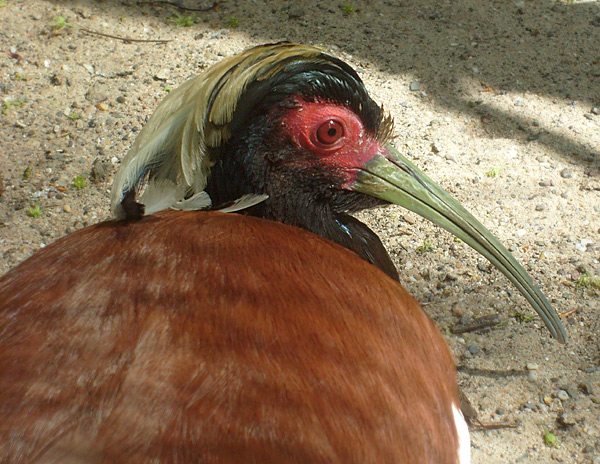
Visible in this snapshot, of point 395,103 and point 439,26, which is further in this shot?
point 439,26

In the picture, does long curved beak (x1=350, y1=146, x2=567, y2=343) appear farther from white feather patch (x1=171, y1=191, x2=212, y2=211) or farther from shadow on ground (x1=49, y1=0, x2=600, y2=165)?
shadow on ground (x1=49, y1=0, x2=600, y2=165)

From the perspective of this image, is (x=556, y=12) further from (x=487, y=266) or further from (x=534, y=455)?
(x=534, y=455)

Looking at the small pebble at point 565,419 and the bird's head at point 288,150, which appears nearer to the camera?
the bird's head at point 288,150

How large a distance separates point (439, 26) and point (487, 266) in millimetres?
2274

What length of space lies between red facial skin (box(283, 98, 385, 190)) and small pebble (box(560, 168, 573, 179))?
193 cm

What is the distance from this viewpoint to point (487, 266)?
3207mm

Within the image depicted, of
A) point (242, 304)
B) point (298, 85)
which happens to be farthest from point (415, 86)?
point (242, 304)

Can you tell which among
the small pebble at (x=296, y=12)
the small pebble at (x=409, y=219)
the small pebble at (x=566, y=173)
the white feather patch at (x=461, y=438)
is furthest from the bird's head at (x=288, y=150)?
the small pebble at (x=296, y=12)

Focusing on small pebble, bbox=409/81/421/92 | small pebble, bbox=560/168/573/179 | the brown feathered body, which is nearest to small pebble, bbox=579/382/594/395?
the brown feathered body

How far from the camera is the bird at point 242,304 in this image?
1354 millimetres

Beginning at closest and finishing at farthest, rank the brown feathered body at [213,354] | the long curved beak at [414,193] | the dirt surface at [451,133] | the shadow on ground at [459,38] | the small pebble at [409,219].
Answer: the brown feathered body at [213,354] → the long curved beak at [414,193] → the dirt surface at [451,133] → the small pebble at [409,219] → the shadow on ground at [459,38]

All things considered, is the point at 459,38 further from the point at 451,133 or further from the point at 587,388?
the point at 587,388

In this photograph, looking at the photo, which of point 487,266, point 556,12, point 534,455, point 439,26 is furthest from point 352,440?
point 556,12

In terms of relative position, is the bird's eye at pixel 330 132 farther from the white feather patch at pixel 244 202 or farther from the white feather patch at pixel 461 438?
the white feather patch at pixel 461 438
